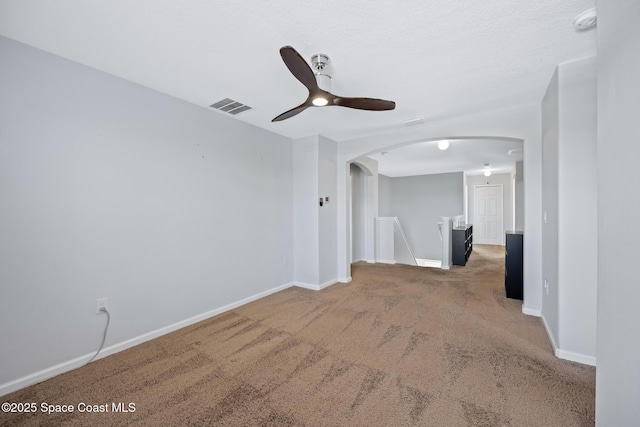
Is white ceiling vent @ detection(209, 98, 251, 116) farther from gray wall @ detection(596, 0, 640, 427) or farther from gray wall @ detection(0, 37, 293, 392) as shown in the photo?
gray wall @ detection(596, 0, 640, 427)

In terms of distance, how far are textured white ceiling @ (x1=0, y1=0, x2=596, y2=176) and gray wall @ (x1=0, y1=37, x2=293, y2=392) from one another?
1.02ft

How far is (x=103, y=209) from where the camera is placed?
2.29 meters

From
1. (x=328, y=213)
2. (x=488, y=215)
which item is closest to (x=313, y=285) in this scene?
(x=328, y=213)

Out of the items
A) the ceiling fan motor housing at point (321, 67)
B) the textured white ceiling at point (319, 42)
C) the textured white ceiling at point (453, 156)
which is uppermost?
the textured white ceiling at point (453, 156)

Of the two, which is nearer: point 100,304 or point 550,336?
point 100,304

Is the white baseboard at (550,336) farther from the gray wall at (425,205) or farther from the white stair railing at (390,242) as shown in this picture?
the gray wall at (425,205)

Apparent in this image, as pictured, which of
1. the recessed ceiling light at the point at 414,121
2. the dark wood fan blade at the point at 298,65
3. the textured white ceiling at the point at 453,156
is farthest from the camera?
the textured white ceiling at the point at 453,156

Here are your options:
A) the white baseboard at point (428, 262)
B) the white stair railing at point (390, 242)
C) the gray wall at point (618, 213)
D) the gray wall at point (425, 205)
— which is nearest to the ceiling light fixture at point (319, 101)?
the gray wall at point (618, 213)

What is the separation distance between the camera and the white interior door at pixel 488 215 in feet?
28.8

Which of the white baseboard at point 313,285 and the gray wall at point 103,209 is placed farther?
the white baseboard at point 313,285

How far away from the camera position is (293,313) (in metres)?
3.20

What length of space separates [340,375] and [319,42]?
2.48 meters

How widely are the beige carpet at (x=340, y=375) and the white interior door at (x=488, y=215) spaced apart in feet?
21.9

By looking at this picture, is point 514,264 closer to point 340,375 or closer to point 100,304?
point 340,375
